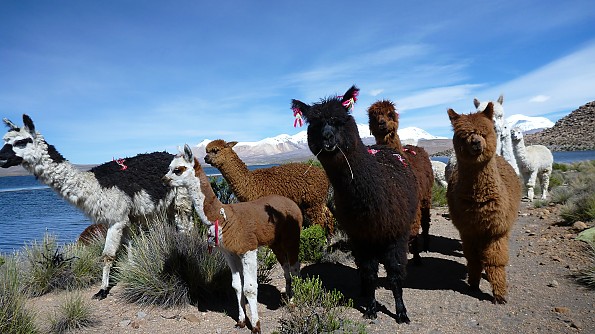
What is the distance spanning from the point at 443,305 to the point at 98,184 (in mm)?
5356

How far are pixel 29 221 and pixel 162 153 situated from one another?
1554 cm

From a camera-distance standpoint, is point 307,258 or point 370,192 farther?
point 307,258

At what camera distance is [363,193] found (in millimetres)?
4082

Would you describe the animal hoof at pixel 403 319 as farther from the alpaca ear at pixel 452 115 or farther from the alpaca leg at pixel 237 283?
the alpaca ear at pixel 452 115

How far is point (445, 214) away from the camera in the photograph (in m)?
11.5

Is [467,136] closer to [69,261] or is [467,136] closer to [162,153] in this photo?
[162,153]

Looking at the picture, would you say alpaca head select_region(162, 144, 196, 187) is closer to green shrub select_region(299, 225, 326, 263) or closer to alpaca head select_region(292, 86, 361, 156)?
alpaca head select_region(292, 86, 361, 156)

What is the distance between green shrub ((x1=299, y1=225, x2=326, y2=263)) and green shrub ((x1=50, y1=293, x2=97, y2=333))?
11.2 feet

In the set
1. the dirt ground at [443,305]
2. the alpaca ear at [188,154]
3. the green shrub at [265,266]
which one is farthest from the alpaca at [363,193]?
the green shrub at [265,266]

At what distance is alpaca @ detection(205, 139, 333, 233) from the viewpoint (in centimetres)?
641

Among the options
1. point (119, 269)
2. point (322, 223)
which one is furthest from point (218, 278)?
point (322, 223)

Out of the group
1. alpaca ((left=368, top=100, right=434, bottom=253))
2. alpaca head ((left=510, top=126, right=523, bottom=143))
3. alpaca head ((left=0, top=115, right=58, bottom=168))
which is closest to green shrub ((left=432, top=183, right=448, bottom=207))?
alpaca head ((left=510, top=126, right=523, bottom=143))

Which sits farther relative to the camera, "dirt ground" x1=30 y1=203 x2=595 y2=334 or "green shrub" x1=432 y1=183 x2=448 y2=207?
"green shrub" x1=432 y1=183 x2=448 y2=207

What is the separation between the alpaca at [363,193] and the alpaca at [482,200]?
28.6 inches
